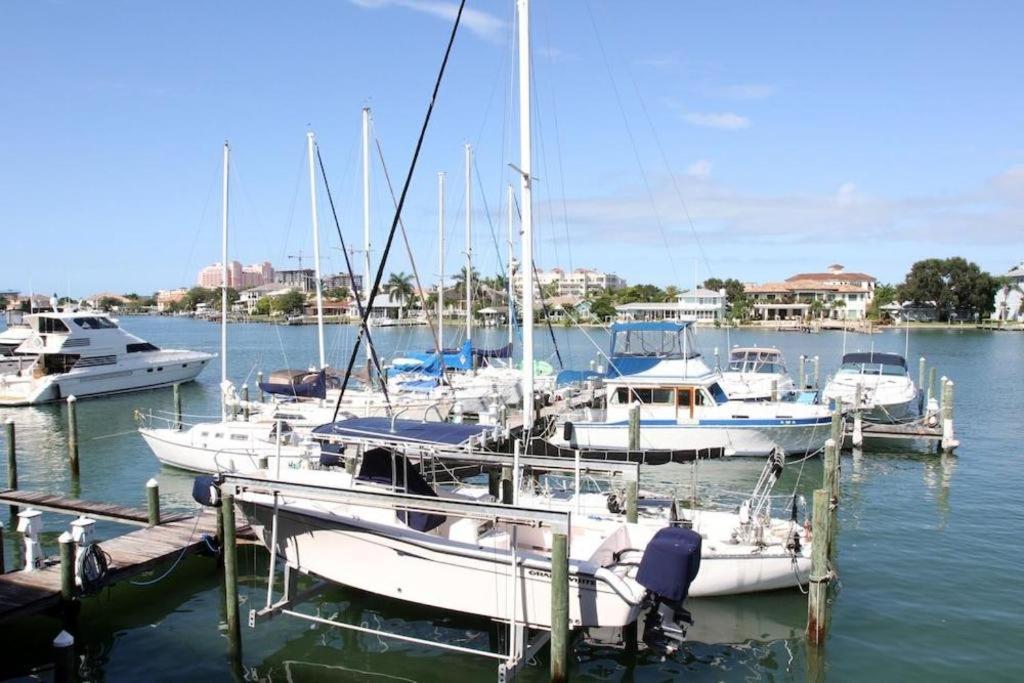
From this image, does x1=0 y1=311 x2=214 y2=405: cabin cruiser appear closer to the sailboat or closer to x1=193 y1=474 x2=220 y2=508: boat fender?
x1=193 y1=474 x2=220 y2=508: boat fender

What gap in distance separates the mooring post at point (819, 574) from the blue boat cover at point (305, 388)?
20130 millimetres

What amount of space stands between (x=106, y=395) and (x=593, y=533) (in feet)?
124

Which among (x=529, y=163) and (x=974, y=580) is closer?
(x=974, y=580)

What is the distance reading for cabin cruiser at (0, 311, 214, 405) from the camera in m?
38.6

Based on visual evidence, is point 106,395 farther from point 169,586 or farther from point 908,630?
point 908,630

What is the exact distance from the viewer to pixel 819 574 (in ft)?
A: 37.7

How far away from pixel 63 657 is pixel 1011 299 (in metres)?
154

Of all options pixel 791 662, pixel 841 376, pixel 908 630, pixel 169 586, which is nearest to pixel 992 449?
pixel 841 376

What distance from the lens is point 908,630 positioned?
12.8 m

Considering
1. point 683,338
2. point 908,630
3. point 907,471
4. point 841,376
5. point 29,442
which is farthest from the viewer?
point 841,376

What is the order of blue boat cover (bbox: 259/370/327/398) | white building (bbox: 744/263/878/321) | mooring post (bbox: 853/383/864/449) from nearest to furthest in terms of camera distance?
mooring post (bbox: 853/383/864/449)
blue boat cover (bbox: 259/370/327/398)
white building (bbox: 744/263/878/321)

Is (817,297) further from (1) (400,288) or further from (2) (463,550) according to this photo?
(2) (463,550)

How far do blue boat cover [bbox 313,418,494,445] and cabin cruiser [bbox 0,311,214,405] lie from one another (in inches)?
1255

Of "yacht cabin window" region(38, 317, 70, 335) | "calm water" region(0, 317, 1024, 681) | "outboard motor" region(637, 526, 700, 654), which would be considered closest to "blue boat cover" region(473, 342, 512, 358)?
"calm water" region(0, 317, 1024, 681)
